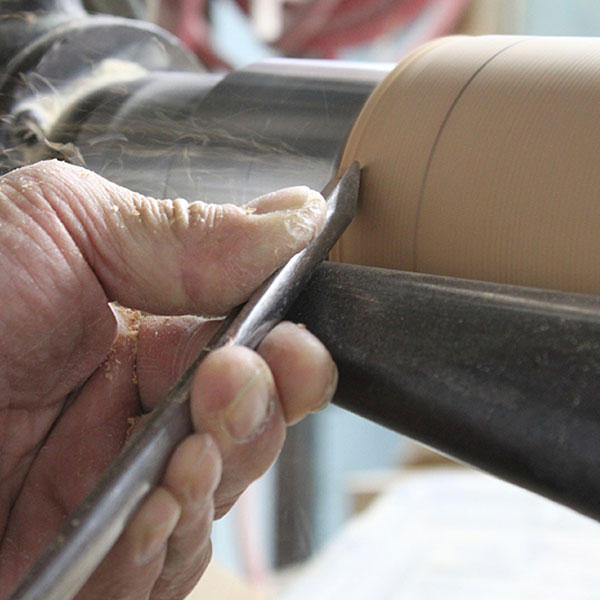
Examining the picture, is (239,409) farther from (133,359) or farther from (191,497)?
(133,359)

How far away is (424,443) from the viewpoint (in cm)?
36

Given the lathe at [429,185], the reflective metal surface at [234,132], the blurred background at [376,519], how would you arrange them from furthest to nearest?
the blurred background at [376,519] < the reflective metal surface at [234,132] < the lathe at [429,185]

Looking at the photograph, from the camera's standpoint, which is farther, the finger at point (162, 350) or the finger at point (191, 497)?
the finger at point (162, 350)

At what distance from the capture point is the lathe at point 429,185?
0.32m

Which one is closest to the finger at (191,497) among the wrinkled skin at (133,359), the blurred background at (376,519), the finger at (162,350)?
the wrinkled skin at (133,359)

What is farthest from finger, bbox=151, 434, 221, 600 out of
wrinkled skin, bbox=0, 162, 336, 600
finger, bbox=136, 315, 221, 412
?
finger, bbox=136, 315, 221, 412

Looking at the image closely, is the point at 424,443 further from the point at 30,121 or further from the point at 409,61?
the point at 30,121

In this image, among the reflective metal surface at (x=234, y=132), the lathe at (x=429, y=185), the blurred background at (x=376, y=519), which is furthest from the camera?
the blurred background at (x=376, y=519)

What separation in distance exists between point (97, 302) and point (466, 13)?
58.5 inches

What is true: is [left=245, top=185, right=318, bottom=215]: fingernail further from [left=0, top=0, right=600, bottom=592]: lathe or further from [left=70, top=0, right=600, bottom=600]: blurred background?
[left=70, top=0, right=600, bottom=600]: blurred background

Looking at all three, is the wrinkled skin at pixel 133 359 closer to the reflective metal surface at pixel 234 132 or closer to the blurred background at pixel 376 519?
the reflective metal surface at pixel 234 132

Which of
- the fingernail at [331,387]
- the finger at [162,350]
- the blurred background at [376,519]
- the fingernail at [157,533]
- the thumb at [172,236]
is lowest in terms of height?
the blurred background at [376,519]

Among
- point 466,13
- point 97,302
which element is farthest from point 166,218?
point 466,13

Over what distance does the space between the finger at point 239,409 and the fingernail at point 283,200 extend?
9 cm
